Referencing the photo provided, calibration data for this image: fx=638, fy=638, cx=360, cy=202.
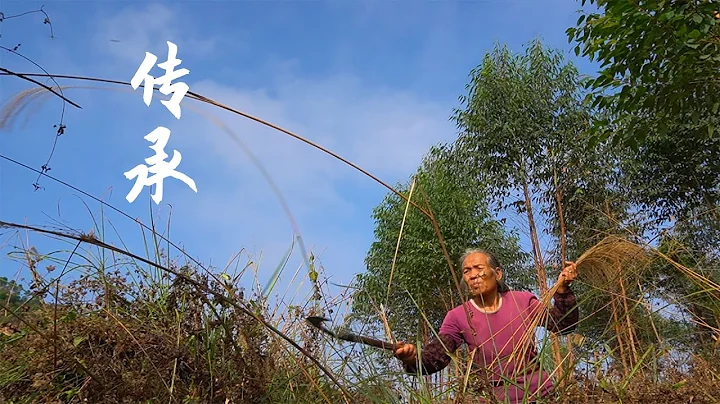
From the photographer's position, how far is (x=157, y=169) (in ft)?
8.25

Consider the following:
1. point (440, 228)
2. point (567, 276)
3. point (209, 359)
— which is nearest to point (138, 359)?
point (209, 359)

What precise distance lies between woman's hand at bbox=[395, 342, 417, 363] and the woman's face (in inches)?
31.4

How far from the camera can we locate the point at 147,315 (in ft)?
8.47

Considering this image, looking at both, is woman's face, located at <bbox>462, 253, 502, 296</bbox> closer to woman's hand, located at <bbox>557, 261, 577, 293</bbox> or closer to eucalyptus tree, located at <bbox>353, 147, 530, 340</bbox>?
woman's hand, located at <bbox>557, 261, 577, 293</bbox>

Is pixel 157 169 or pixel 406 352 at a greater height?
pixel 157 169

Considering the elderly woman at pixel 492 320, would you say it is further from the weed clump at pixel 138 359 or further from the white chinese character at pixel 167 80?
the white chinese character at pixel 167 80

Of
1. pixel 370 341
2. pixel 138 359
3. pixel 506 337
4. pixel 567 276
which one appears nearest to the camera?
pixel 370 341

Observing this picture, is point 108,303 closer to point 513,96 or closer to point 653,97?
point 653,97

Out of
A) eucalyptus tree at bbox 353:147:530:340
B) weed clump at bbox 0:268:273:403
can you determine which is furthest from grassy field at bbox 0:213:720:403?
eucalyptus tree at bbox 353:147:530:340

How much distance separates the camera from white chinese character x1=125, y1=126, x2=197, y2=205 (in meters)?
2.43

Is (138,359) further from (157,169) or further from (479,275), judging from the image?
(479,275)

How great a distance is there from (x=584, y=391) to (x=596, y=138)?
4140 mm

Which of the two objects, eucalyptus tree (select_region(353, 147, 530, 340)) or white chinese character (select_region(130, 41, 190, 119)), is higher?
eucalyptus tree (select_region(353, 147, 530, 340))

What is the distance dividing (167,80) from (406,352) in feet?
3.87
